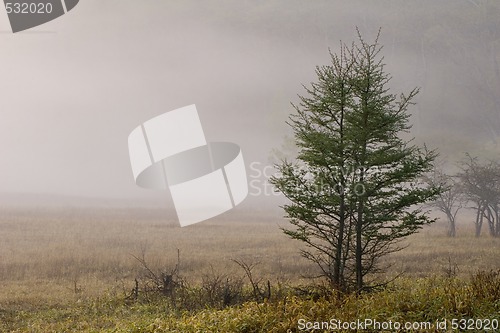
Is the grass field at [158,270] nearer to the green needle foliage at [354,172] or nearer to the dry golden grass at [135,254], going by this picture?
the dry golden grass at [135,254]

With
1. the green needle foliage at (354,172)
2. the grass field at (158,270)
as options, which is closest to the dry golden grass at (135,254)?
the grass field at (158,270)

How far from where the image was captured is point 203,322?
11.4 metres

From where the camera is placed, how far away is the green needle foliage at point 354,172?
1555 centimetres

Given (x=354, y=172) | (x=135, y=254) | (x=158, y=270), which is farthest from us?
(x=135, y=254)

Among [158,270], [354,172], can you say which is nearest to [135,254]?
[158,270]

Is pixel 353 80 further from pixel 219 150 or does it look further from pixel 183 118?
pixel 183 118


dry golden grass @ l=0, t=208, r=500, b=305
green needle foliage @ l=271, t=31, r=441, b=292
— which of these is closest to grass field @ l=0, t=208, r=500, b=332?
dry golden grass @ l=0, t=208, r=500, b=305

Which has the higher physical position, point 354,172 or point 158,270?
point 354,172

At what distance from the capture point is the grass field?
11781 mm

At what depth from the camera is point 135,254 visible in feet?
105

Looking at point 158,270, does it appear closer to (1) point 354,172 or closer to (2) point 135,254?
(2) point 135,254

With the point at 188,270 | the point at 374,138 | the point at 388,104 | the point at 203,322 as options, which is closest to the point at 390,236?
the point at 374,138

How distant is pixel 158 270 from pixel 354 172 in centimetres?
1266

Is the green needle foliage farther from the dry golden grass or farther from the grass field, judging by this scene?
the dry golden grass
